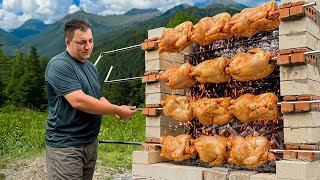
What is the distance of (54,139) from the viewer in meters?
3.37

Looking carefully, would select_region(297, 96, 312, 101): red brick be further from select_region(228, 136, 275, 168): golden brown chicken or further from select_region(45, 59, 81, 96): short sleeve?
select_region(45, 59, 81, 96): short sleeve

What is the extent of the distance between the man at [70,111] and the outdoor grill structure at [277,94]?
55.3 inches

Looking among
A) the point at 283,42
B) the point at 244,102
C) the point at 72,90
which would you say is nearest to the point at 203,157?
the point at 244,102

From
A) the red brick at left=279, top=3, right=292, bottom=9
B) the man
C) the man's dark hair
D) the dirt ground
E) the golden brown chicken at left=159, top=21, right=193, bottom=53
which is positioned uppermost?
the red brick at left=279, top=3, right=292, bottom=9

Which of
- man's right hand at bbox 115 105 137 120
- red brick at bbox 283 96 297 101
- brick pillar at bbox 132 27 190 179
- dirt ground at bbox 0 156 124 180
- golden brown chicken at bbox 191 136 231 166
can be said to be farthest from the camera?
dirt ground at bbox 0 156 124 180

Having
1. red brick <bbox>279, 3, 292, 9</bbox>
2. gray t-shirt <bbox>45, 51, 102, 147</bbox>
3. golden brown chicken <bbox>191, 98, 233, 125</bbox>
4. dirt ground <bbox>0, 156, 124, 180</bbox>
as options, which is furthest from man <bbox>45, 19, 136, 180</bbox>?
dirt ground <bbox>0, 156, 124, 180</bbox>

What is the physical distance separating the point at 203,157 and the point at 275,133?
0.83 m

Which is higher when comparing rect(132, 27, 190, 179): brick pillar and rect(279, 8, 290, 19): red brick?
rect(279, 8, 290, 19): red brick

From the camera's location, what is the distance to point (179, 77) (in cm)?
442

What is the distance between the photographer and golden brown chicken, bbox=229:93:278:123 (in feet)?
12.3

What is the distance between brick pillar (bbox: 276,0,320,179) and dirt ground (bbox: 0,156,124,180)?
13.6 feet

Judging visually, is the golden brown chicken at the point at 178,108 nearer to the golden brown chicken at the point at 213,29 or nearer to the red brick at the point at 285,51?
the golden brown chicken at the point at 213,29

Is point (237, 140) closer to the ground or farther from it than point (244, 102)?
closer to the ground

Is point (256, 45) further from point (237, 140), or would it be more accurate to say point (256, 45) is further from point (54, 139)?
point (54, 139)
